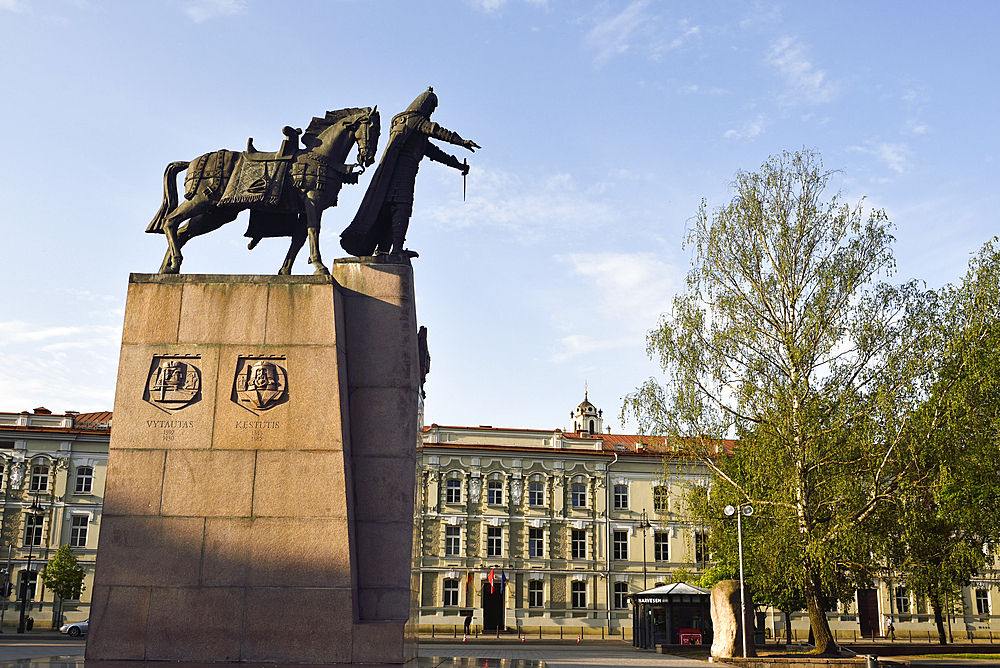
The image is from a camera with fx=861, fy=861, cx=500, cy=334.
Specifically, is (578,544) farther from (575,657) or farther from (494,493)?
(575,657)

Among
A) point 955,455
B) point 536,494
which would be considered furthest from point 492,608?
point 955,455

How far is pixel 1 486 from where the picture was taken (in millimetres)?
52969

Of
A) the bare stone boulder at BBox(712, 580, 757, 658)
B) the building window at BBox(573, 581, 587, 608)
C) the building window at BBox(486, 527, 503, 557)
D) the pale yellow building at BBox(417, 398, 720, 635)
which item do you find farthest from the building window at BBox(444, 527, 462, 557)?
the bare stone boulder at BBox(712, 580, 757, 658)

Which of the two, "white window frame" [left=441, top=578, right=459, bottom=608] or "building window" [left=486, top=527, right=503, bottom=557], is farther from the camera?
"building window" [left=486, top=527, right=503, bottom=557]

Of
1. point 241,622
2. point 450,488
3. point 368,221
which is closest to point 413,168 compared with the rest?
point 368,221

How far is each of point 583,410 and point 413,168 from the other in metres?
64.4

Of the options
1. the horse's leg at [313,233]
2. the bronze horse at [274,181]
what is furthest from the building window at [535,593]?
the horse's leg at [313,233]

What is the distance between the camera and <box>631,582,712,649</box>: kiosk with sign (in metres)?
35.7

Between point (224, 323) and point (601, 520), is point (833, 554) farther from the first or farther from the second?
point (601, 520)

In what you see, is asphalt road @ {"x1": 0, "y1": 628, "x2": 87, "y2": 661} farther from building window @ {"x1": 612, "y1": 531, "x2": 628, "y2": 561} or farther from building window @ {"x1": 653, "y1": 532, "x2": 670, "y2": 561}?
building window @ {"x1": 653, "y1": 532, "x2": 670, "y2": 561}

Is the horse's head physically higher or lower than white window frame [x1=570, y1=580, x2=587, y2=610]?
higher

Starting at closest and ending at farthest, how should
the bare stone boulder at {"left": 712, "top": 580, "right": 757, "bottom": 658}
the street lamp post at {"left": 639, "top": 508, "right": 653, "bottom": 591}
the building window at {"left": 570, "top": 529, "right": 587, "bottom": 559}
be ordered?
the bare stone boulder at {"left": 712, "top": 580, "right": 757, "bottom": 658} < the street lamp post at {"left": 639, "top": 508, "right": 653, "bottom": 591} < the building window at {"left": 570, "top": 529, "right": 587, "bottom": 559}

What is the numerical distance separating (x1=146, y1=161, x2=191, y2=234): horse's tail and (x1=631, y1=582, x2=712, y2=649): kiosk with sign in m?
27.9

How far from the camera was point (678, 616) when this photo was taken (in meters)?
36.1
